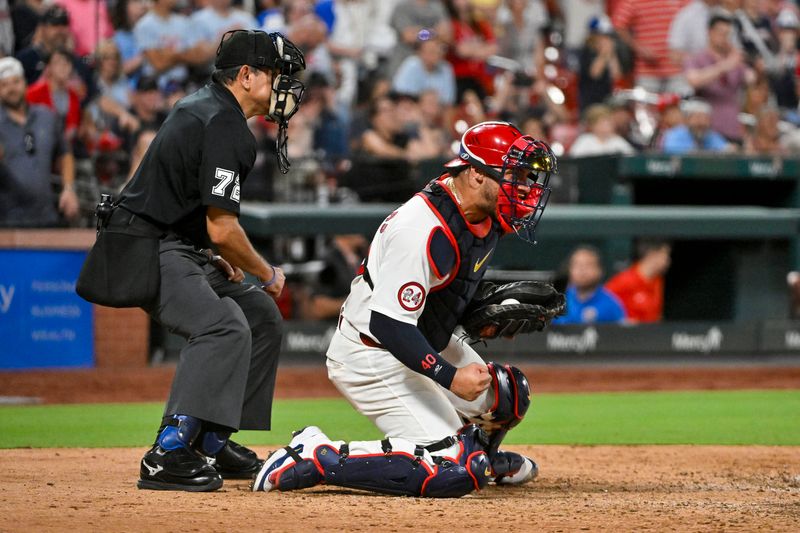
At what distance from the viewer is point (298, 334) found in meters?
11.5

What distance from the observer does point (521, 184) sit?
4.73m

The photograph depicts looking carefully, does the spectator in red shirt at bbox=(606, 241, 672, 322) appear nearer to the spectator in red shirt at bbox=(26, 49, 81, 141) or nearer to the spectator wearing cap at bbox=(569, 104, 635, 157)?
the spectator wearing cap at bbox=(569, 104, 635, 157)

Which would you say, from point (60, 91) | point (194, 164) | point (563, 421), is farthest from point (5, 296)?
point (194, 164)

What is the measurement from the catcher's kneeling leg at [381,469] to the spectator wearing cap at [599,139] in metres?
8.68

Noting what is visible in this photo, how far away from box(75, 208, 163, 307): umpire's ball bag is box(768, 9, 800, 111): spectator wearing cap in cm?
1230

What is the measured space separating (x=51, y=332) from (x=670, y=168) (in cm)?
643

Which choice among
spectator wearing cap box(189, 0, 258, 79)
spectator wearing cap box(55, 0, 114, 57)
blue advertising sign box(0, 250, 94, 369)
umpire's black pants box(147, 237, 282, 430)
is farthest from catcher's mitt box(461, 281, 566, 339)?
spectator wearing cap box(189, 0, 258, 79)

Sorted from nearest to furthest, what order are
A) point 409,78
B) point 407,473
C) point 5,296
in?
point 407,473 → point 5,296 → point 409,78

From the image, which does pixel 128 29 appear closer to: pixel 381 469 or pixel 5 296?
pixel 5 296

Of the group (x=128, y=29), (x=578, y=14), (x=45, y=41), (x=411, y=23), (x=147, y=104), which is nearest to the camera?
(x=45, y=41)

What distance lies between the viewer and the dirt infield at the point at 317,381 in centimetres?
→ 961

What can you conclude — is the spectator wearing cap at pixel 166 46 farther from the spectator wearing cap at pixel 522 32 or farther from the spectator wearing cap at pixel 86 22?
the spectator wearing cap at pixel 522 32

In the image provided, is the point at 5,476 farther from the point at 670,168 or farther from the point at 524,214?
the point at 670,168

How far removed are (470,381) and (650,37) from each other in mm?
11555
